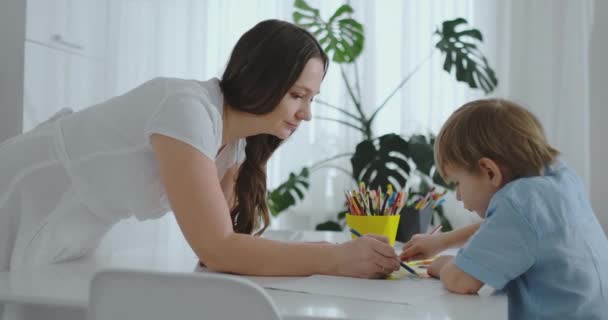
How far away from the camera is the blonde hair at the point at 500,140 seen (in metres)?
0.91

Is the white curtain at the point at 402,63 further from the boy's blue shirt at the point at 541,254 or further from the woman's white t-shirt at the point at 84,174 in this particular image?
the boy's blue shirt at the point at 541,254

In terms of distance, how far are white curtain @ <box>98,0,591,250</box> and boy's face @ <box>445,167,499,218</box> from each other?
153 cm

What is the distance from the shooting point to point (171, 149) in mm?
931

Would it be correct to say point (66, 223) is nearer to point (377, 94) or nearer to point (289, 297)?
point (289, 297)

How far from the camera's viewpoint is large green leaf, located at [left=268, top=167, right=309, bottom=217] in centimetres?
277

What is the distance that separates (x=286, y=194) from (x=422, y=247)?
5.75ft

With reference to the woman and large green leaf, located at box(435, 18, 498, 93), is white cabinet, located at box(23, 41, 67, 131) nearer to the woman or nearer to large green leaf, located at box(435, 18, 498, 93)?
the woman

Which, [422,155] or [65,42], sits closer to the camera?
[65,42]

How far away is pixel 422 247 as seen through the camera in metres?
1.04

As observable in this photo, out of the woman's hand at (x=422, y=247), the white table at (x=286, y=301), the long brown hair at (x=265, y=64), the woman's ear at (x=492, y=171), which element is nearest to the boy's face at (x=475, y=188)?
the woman's ear at (x=492, y=171)

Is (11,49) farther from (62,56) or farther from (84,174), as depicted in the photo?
(84,174)

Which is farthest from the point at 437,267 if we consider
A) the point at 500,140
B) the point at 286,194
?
the point at 286,194

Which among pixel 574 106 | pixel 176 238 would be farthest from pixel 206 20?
pixel 574 106

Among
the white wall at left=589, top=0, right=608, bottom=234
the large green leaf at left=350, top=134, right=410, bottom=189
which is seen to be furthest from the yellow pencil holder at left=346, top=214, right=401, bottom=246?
the white wall at left=589, top=0, right=608, bottom=234
